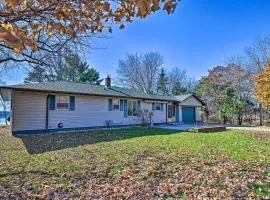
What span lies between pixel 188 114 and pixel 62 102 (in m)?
16.7

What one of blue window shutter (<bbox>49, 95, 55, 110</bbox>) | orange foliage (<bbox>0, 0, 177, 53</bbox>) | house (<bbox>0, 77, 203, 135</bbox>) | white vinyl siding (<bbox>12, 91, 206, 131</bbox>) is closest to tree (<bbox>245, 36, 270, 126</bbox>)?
house (<bbox>0, 77, 203, 135</bbox>)

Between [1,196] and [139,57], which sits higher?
[139,57]

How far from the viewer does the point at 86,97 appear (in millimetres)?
19969

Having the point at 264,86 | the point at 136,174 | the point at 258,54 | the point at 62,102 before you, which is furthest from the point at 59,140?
the point at 258,54

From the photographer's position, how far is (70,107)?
62.1ft

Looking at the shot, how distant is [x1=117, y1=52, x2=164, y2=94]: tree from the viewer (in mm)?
43562

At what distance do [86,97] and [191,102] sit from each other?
14.9m

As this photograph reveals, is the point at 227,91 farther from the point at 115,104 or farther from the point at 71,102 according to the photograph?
the point at 71,102

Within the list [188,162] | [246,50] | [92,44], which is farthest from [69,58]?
[246,50]

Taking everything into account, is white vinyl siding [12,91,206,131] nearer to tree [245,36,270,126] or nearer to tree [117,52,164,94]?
tree [245,36,270,126]

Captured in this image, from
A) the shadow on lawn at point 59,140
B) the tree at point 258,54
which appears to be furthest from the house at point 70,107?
the tree at point 258,54

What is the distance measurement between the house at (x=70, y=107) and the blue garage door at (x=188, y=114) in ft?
14.2

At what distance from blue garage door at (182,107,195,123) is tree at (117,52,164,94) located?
13491 mm

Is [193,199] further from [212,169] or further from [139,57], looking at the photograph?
[139,57]
